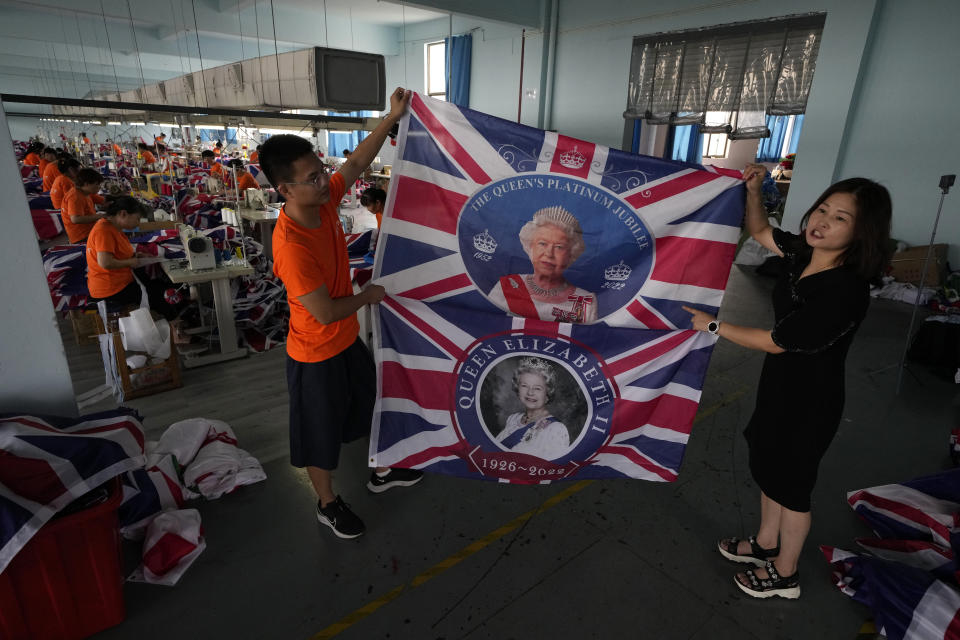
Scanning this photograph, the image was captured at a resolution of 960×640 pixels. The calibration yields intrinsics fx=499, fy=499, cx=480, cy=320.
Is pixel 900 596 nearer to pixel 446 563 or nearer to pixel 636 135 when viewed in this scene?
pixel 446 563

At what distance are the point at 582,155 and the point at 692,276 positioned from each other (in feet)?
2.01

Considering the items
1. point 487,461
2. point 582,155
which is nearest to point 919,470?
point 487,461

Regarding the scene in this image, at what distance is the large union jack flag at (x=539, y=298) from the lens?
6.03 feet

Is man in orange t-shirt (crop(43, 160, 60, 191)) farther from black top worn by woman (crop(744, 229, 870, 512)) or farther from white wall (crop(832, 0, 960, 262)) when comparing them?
white wall (crop(832, 0, 960, 262))

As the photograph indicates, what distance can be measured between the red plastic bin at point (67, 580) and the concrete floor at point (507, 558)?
0.39ft

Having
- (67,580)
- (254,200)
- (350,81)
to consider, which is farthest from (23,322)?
(254,200)

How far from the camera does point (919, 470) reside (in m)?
2.75

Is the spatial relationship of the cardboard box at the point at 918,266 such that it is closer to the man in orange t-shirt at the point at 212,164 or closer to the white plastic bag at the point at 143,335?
the white plastic bag at the point at 143,335

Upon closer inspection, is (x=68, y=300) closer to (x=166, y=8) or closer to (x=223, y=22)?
(x=166, y=8)

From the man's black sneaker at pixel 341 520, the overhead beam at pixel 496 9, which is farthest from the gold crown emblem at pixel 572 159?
the overhead beam at pixel 496 9

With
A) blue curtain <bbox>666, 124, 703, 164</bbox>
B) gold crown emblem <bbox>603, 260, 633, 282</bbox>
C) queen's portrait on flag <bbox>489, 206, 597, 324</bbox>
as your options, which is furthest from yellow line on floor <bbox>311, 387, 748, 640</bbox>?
blue curtain <bbox>666, 124, 703, 164</bbox>

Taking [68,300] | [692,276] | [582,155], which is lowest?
[68,300]

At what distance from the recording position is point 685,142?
10648mm

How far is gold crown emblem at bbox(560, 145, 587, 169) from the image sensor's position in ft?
5.96
